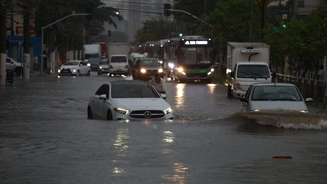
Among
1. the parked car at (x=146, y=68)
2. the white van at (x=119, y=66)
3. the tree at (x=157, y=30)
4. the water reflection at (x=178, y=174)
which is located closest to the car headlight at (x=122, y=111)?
the water reflection at (x=178, y=174)

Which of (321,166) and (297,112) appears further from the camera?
(297,112)

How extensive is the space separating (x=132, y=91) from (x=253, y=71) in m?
18.3

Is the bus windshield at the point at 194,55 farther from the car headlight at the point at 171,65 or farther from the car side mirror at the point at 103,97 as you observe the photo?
the car side mirror at the point at 103,97

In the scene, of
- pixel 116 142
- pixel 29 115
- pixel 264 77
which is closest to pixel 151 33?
pixel 264 77

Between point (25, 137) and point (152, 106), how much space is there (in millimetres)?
6351

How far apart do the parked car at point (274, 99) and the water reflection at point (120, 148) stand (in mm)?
5276

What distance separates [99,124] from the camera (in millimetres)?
23578

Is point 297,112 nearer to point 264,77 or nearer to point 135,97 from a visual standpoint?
point 135,97

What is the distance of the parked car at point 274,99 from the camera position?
25.6 m

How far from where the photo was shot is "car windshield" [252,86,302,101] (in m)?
26.4

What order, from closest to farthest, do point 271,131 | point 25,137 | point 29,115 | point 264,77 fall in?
point 25,137 < point 271,131 < point 29,115 < point 264,77

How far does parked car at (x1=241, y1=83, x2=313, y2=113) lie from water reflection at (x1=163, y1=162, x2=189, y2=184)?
10830mm

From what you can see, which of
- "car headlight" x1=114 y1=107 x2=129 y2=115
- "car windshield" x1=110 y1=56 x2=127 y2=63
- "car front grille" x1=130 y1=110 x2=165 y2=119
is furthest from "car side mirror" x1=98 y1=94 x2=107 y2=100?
"car windshield" x1=110 y1=56 x2=127 y2=63

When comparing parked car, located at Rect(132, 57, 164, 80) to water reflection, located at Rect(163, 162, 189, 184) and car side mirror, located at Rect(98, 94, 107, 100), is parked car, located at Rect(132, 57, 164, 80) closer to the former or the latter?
car side mirror, located at Rect(98, 94, 107, 100)
